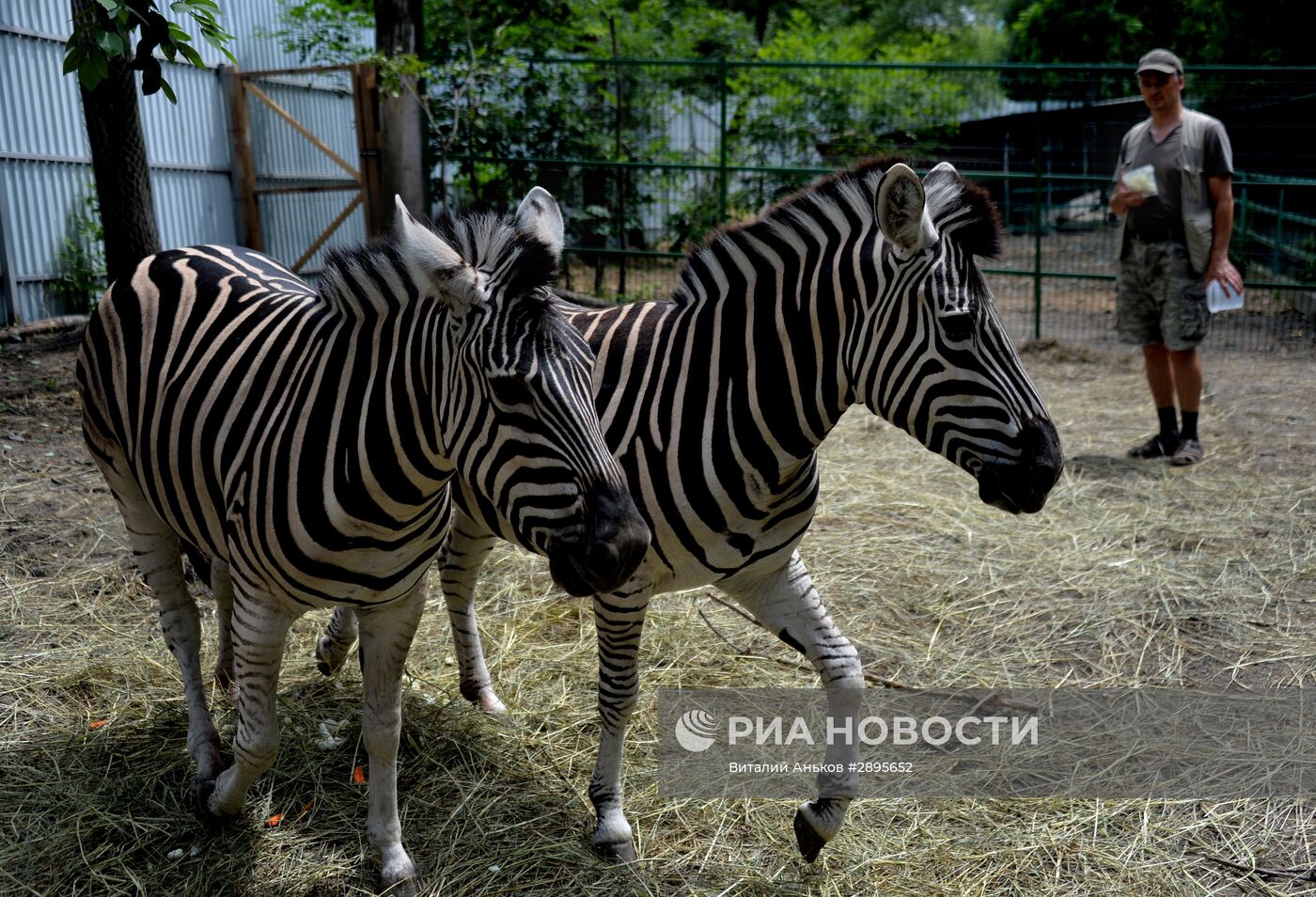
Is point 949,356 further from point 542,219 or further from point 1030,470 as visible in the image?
point 542,219

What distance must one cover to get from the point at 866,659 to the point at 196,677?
258 cm

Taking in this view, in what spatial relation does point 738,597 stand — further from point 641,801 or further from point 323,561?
point 323,561

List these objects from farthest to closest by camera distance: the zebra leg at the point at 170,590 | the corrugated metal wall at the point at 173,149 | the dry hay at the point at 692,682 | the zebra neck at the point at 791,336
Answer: the corrugated metal wall at the point at 173,149, the zebra leg at the point at 170,590, the dry hay at the point at 692,682, the zebra neck at the point at 791,336

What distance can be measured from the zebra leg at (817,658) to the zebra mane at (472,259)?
1267 millimetres

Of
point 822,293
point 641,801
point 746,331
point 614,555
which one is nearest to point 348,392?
point 614,555

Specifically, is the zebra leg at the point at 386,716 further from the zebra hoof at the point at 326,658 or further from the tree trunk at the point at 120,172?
the tree trunk at the point at 120,172

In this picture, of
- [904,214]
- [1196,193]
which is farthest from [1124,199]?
[904,214]

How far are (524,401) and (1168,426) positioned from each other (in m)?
5.82

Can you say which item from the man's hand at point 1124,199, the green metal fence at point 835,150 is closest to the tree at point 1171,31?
the green metal fence at point 835,150

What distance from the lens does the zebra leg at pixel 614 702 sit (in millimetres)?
3018

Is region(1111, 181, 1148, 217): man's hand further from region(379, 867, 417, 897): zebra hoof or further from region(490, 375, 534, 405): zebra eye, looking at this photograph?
region(379, 867, 417, 897): zebra hoof

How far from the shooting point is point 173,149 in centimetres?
1073

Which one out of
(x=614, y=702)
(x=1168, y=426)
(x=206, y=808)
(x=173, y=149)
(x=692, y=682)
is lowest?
(x=692, y=682)

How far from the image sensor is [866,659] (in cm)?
425
